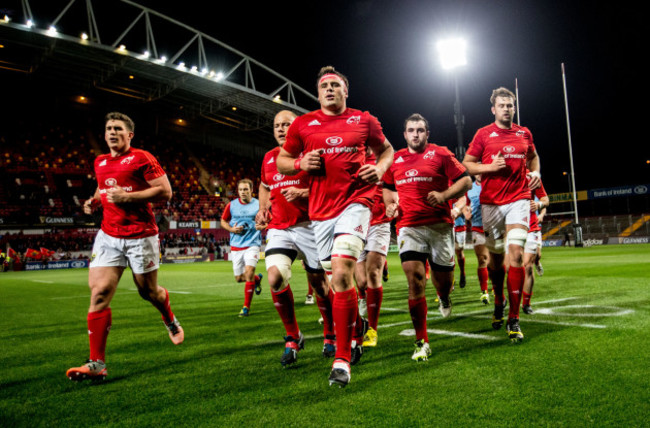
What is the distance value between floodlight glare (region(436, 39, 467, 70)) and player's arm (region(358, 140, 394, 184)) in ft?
59.4

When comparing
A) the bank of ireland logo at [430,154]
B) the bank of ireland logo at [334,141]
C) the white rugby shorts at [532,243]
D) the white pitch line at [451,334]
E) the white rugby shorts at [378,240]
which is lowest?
the white pitch line at [451,334]

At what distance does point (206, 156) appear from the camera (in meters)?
49.0

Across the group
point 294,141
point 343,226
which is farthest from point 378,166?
point 294,141

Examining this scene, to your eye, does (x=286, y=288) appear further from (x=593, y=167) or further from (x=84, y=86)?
(x=593, y=167)

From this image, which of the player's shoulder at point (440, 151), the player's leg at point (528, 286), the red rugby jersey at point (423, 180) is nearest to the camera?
the red rugby jersey at point (423, 180)

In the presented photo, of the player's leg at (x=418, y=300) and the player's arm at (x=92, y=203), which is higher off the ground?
the player's arm at (x=92, y=203)

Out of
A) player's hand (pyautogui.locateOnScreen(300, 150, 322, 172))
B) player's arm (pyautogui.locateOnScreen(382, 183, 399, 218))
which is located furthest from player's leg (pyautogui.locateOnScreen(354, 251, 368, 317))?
player's hand (pyautogui.locateOnScreen(300, 150, 322, 172))

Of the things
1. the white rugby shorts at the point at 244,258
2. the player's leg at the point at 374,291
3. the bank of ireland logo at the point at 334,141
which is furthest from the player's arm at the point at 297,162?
the white rugby shorts at the point at 244,258

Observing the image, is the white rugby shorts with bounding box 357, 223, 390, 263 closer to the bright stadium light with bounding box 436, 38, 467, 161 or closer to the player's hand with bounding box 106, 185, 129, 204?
the player's hand with bounding box 106, 185, 129, 204

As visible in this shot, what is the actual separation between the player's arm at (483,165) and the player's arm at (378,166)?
1783 millimetres

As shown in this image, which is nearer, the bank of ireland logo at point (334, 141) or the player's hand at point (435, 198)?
the bank of ireland logo at point (334, 141)

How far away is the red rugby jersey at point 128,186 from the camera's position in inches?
181

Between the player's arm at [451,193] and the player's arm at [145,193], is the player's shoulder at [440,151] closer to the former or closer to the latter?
the player's arm at [451,193]

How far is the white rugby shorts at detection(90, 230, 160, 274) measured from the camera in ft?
14.7
